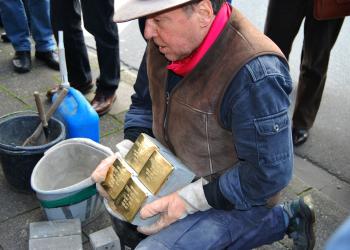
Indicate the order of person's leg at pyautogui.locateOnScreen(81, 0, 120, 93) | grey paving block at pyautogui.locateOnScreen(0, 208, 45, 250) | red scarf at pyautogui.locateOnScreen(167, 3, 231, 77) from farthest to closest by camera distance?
person's leg at pyautogui.locateOnScreen(81, 0, 120, 93), grey paving block at pyautogui.locateOnScreen(0, 208, 45, 250), red scarf at pyautogui.locateOnScreen(167, 3, 231, 77)

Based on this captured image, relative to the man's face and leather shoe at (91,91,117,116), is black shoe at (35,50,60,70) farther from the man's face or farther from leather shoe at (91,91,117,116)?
the man's face

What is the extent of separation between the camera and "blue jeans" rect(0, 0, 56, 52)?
4.02 metres

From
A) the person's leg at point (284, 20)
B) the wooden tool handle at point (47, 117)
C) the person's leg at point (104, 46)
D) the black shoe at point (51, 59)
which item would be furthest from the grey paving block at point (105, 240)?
the black shoe at point (51, 59)

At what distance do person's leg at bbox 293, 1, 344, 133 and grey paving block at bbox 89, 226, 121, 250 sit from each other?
1.67 meters

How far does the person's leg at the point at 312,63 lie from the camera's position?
288 centimetres

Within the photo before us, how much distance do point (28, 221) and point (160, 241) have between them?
103 cm

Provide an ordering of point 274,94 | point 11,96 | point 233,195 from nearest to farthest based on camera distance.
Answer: point 274,94, point 233,195, point 11,96

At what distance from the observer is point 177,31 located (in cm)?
160

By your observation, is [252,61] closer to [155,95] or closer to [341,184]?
[155,95]

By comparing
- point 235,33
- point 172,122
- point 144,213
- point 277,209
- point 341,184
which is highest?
point 235,33

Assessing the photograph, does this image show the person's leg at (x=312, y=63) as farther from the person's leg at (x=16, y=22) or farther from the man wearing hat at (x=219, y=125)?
the person's leg at (x=16, y=22)

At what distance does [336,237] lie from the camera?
619mm

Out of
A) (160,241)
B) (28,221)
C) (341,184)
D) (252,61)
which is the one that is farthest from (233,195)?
(341,184)

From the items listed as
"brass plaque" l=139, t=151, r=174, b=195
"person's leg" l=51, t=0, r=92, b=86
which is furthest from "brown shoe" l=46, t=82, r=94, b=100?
"brass plaque" l=139, t=151, r=174, b=195
